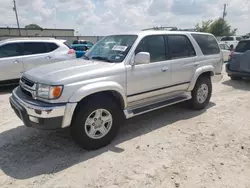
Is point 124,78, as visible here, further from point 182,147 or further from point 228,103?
point 228,103

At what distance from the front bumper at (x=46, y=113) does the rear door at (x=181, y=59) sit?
2326 mm

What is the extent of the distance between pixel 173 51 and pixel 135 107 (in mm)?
1461

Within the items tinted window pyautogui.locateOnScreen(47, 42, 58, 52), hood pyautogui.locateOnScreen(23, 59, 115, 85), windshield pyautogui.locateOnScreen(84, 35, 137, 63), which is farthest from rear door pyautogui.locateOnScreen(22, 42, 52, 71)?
hood pyautogui.locateOnScreen(23, 59, 115, 85)

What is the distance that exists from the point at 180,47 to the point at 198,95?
4.25ft

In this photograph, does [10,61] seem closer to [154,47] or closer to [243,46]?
[154,47]

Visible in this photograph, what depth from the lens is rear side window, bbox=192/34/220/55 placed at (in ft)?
16.7

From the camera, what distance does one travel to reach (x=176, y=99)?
15.3 ft

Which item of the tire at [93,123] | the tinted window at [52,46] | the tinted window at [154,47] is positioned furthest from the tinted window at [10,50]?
the tire at [93,123]

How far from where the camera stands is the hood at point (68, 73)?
3066 millimetres

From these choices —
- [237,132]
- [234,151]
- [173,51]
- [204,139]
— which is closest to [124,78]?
[173,51]

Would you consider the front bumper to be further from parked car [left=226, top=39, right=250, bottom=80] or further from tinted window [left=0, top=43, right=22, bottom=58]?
parked car [left=226, top=39, right=250, bottom=80]

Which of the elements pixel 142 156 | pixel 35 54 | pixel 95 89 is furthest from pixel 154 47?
pixel 35 54

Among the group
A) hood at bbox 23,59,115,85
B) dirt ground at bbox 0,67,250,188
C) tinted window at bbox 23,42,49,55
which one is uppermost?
tinted window at bbox 23,42,49,55

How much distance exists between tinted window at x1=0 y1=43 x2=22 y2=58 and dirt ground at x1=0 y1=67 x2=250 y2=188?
3.13m
